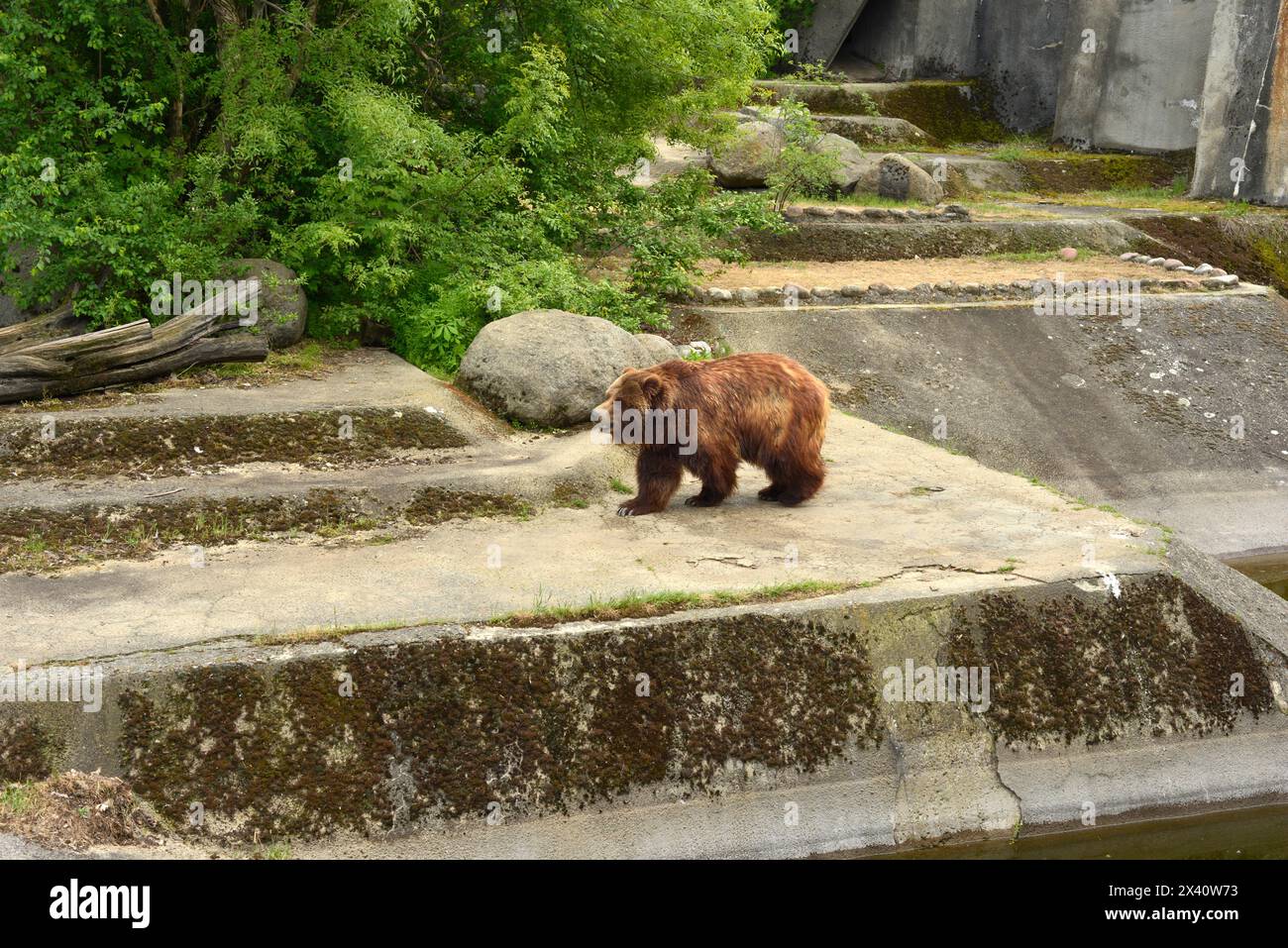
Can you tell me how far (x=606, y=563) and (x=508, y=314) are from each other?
446cm

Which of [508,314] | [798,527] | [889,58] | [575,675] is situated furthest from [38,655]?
[889,58]

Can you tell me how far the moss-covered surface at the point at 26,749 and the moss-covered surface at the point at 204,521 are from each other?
1.70 meters

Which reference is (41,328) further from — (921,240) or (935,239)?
(935,239)

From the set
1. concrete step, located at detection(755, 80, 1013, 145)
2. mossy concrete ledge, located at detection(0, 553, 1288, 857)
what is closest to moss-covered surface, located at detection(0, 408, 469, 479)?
mossy concrete ledge, located at detection(0, 553, 1288, 857)

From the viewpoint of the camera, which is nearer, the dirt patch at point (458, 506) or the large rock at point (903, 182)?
the dirt patch at point (458, 506)

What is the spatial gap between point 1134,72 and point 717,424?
18405 millimetres

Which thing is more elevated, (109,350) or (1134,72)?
→ (1134,72)

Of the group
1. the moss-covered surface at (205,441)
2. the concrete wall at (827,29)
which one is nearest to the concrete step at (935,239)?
the moss-covered surface at (205,441)

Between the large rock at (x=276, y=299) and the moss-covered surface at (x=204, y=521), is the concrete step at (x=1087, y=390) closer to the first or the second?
the large rock at (x=276, y=299)

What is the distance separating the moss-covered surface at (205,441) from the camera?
9.16 metres

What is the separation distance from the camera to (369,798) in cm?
650

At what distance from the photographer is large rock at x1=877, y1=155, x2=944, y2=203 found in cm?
2045

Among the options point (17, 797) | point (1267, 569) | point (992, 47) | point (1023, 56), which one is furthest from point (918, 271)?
point (17, 797)

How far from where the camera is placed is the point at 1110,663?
7.92 meters
